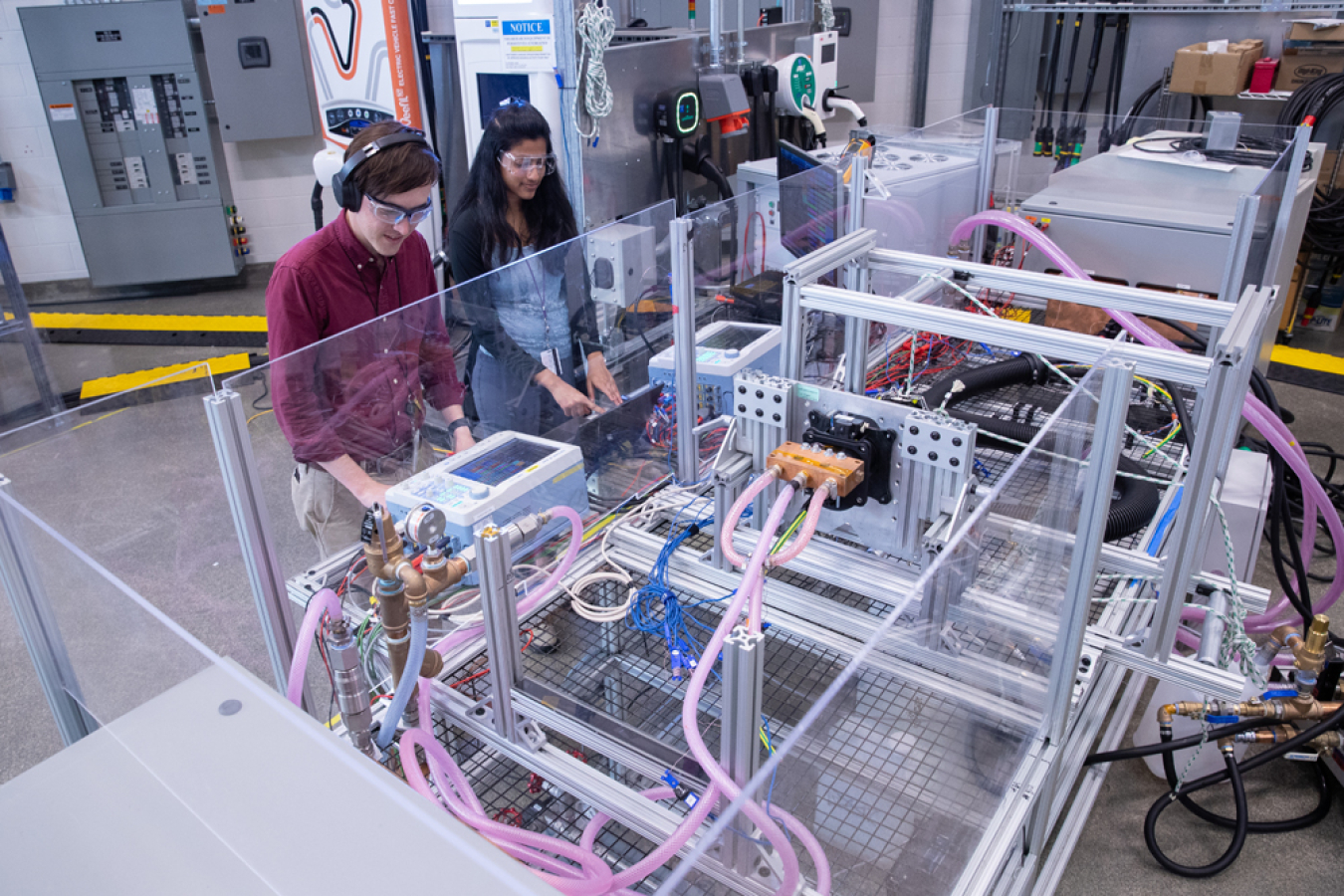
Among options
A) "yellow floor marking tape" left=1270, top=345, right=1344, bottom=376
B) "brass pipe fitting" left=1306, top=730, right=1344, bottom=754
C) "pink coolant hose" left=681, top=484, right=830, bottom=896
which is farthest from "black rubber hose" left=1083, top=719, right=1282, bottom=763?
"yellow floor marking tape" left=1270, top=345, right=1344, bottom=376

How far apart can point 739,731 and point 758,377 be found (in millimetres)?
615

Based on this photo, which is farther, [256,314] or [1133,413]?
[256,314]

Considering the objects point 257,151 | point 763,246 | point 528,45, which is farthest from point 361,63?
point 763,246

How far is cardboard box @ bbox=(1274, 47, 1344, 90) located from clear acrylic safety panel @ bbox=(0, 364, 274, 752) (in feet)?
15.6

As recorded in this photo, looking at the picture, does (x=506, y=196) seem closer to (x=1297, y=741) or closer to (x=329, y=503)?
(x=329, y=503)

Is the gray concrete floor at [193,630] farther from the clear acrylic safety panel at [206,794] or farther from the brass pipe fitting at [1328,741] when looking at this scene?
the brass pipe fitting at [1328,741]

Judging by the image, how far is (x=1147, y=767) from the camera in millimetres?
2008

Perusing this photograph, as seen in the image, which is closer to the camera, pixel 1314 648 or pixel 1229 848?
pixel 1314 648

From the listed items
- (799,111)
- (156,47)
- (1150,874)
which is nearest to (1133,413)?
(1150,874)

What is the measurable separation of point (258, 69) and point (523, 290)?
3.98 metres

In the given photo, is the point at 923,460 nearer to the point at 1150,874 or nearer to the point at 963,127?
the point at 1150,874

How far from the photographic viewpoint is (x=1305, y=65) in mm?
4188

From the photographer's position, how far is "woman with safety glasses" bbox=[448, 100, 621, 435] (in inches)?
74.4

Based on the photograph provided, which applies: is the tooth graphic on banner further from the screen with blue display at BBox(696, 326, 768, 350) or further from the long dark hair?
the screen with blue display at BBox(696, 326, 768, 350)
